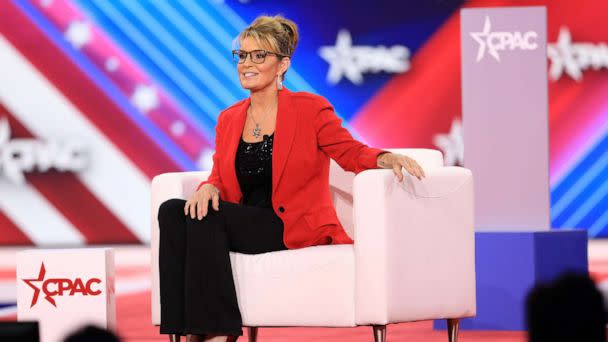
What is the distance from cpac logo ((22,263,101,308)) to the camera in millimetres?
3082

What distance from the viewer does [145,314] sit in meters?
4.72

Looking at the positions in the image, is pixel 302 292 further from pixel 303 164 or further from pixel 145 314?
pixel 145 314

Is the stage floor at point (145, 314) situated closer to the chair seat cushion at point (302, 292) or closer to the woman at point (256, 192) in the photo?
the chair seat cushion at point (302, 292)

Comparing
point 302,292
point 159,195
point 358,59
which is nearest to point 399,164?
point 302,292

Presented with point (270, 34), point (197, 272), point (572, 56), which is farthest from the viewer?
point (572, 56)

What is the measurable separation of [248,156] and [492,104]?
130 centimetres

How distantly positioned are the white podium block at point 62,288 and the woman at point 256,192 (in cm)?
34

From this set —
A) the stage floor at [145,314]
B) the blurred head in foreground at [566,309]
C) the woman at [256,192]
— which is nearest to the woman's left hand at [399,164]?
the woman at [256,192]

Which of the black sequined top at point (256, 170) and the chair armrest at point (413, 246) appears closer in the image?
the chair armrest at point (413, 246)

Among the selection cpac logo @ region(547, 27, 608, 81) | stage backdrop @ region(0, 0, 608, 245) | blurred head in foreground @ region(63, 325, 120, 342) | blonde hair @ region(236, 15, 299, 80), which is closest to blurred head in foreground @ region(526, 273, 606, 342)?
blurred head in foreground @ region(63, 325, 120, 342)

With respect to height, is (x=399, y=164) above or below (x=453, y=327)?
above

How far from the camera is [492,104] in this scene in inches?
156

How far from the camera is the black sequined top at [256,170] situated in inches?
120

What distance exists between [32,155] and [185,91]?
45.3 inches
